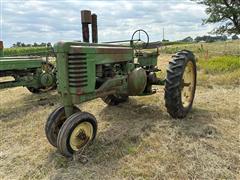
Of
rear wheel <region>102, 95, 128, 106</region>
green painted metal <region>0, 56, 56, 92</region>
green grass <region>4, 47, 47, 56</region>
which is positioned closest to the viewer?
rear wheel <region>102, 95, 128, 106</region>

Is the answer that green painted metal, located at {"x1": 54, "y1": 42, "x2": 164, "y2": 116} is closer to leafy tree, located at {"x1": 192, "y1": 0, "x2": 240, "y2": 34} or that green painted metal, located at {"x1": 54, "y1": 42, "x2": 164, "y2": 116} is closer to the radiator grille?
the radiator grille

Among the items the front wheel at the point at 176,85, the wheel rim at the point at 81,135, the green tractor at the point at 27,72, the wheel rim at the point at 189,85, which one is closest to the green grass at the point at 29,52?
the green tractor at the point at 27,72

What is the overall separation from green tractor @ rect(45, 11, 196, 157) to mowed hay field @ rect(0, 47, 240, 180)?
0.93 feet

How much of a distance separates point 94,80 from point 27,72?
13.1 ft

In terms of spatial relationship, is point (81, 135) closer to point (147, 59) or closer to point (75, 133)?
point (75, 133)

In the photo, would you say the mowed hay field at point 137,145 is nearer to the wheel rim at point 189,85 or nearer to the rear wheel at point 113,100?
the rear wheel at point 113,100

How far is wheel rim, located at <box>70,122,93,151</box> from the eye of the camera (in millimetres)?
4004

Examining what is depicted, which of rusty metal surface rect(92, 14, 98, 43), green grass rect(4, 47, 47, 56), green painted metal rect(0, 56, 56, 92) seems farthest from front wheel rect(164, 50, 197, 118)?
green grass rect(4, 47, 47, 56)

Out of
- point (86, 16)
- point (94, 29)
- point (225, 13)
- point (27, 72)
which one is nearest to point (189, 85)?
point (94, 29)

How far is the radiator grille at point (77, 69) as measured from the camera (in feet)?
13.2

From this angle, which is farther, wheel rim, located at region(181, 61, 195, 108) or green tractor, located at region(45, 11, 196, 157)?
wheel rim, located at region(181, 61, 195, 108)

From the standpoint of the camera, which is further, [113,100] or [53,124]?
[113,100]

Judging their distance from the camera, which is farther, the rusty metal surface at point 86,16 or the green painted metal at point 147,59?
the green painted metal at point 147,59

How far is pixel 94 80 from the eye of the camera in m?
4.38
